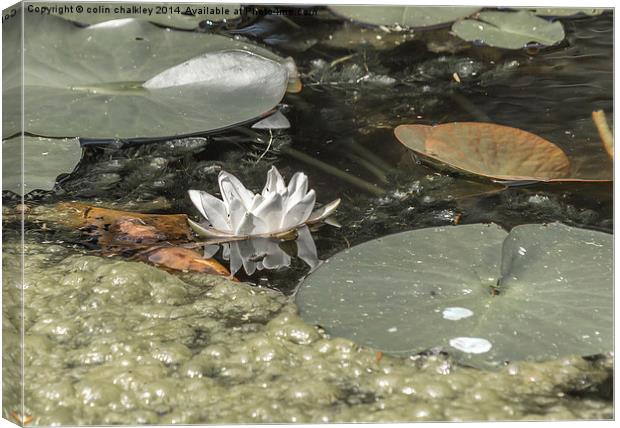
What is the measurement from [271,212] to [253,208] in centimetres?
4

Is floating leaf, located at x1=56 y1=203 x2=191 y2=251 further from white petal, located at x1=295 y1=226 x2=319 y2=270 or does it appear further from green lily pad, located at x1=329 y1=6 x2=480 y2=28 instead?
green lily pad, located at x1=329 y1=6 x2=480 y2=28

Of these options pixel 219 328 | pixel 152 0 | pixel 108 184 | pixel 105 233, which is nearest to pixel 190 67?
pixel 152 0

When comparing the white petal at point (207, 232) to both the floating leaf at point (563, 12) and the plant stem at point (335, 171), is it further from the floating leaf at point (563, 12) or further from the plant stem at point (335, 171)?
the floating leaf at point (563, 12)

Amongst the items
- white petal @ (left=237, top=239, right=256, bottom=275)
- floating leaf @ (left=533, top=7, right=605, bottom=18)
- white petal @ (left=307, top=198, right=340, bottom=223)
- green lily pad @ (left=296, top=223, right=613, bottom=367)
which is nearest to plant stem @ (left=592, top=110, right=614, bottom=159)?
floating leaf @ (left=533, top=7, right=605, bottom=18)

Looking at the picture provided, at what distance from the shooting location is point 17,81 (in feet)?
6.33

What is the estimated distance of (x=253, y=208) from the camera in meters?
2.24

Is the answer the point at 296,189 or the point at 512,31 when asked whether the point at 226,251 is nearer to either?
the point at 296,189

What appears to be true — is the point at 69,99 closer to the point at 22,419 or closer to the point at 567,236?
the point at 22,419

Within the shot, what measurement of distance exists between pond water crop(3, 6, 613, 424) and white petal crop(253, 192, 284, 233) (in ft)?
0.37

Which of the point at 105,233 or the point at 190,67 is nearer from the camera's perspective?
the point at 105,233

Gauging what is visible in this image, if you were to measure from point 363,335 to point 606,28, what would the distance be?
1.43 meters

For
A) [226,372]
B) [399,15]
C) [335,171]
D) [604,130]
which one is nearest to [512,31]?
[399,15]

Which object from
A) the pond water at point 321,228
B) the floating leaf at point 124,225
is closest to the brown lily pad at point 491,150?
the pond water at point 321,228

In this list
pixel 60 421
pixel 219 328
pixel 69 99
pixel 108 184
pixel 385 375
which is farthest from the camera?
pixel 69 99
